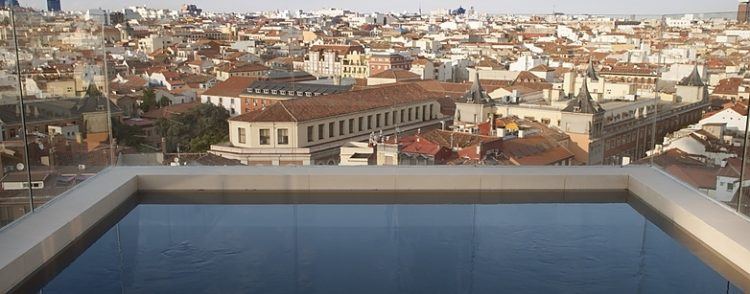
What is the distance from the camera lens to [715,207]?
82.9 inches

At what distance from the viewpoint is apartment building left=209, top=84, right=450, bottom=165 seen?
21.9 feet

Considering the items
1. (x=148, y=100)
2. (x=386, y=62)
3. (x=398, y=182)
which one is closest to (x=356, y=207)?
(x=398, y=182)

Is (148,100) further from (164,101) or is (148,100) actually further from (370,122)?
(370,122)

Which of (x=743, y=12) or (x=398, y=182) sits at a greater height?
(x=743, y=12)

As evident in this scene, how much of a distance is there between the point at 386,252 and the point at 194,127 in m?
11.1

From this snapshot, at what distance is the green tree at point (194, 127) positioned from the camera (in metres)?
10.8

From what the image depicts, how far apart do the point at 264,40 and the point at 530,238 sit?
4576 cm

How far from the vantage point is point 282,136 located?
729 centimetres

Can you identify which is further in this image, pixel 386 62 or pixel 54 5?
pixel 386 62

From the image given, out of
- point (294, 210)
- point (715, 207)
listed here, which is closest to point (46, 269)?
point (294, 210)

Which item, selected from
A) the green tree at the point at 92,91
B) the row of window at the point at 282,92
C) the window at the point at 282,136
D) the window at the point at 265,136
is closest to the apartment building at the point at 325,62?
the row of window at the point at 282,92

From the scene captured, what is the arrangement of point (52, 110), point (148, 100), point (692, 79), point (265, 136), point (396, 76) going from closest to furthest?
1. point (52, 110)
2. point (692, 79)
3. point (265, 136)
4. point (148, 100)
5. point (396, 76)

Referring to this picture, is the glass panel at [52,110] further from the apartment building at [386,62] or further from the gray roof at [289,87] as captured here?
the apartment building at [386,62]

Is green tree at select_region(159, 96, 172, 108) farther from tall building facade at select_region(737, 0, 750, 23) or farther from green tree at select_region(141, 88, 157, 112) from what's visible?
tall building facade at select_region(737, 0, 750, 23)
